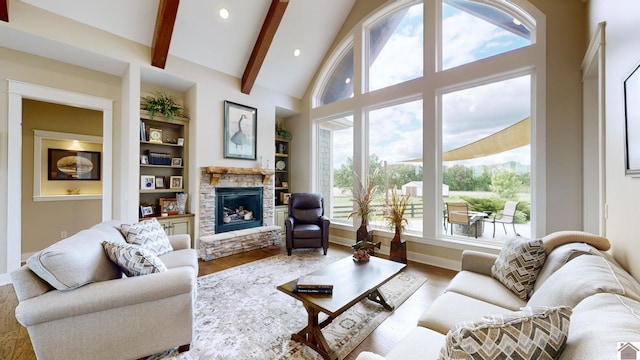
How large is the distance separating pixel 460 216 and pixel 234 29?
461 centimetres

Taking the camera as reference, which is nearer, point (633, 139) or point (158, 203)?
point (633, 139)

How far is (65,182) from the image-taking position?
14.0 feet

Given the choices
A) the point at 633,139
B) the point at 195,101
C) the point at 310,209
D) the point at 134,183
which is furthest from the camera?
the point at 310,209

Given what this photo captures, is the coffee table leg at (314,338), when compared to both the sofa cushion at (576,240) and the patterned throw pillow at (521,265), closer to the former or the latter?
the patterned throw pillow at (521,265)

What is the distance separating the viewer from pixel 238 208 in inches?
199

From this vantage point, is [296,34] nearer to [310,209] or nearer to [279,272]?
[310,209]

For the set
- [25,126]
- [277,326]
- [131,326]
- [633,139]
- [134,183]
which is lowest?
[277,326]

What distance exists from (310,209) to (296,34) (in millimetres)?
3243

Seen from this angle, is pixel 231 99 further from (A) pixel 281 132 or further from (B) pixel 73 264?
(B) pixel 73 264

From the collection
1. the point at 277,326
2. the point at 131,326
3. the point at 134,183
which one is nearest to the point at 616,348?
the point at 277,326

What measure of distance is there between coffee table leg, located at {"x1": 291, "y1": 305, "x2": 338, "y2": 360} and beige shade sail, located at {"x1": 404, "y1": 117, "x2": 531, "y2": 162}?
10.0 ft

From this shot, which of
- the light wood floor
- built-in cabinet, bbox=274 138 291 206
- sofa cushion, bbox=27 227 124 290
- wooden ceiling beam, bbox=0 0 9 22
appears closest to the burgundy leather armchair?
the light wood floor

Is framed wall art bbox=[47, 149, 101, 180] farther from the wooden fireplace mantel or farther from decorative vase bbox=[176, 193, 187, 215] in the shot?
the wooden fireplace mantel

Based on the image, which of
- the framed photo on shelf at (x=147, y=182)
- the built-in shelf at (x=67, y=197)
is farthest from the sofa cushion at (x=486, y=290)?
the built-in shelf at (x=67, y=197)
